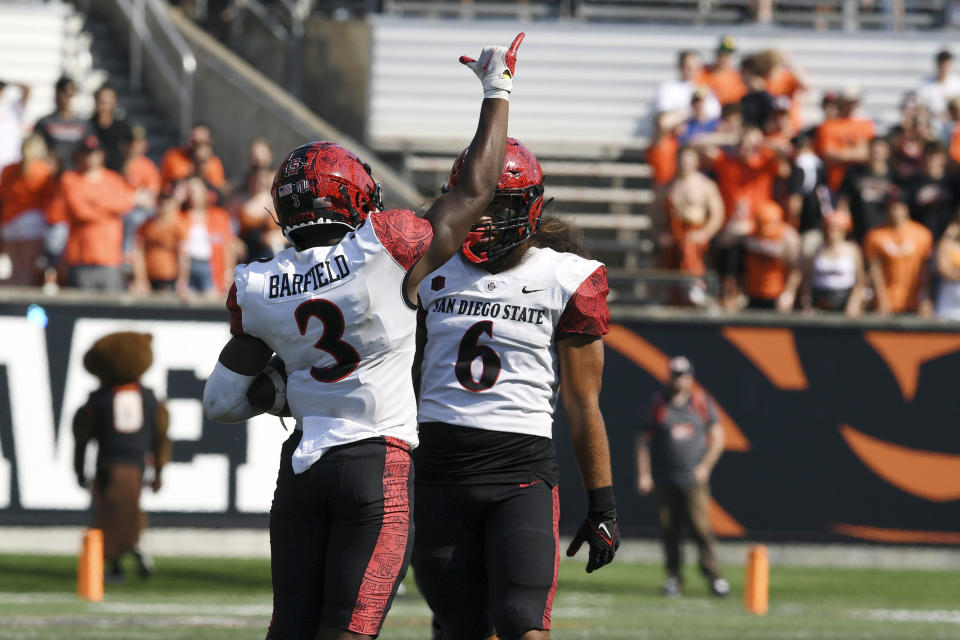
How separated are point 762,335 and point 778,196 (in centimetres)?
198

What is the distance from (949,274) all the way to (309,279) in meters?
11.2

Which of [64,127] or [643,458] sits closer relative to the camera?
[643,458]

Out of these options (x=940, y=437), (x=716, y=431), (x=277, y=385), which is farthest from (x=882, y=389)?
(x=277, y=385)

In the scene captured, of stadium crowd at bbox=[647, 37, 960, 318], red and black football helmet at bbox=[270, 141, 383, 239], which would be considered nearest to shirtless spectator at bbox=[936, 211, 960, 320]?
stadium crowd at bbox=[647, 37, 960, 318]

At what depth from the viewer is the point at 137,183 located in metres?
15.2

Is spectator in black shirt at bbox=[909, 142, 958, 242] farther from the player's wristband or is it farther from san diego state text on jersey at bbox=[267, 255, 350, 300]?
san diego state text on jersey at bbox=[267, 255, 350, 300]

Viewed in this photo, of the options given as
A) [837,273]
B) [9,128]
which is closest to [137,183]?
[9,128]

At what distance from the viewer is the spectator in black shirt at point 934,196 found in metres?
15.6

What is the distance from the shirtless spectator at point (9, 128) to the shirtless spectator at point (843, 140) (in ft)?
25.9

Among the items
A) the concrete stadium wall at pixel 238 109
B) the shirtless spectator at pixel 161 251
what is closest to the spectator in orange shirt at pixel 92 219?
the shirtless spectator at pixel 161 251

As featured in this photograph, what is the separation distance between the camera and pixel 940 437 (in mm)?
14195

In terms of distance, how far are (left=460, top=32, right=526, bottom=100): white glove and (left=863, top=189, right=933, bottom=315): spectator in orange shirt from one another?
34.2ft

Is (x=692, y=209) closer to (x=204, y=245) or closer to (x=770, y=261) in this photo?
(x=770, y=261)

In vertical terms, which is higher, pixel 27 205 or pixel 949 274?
pixel 27 205
